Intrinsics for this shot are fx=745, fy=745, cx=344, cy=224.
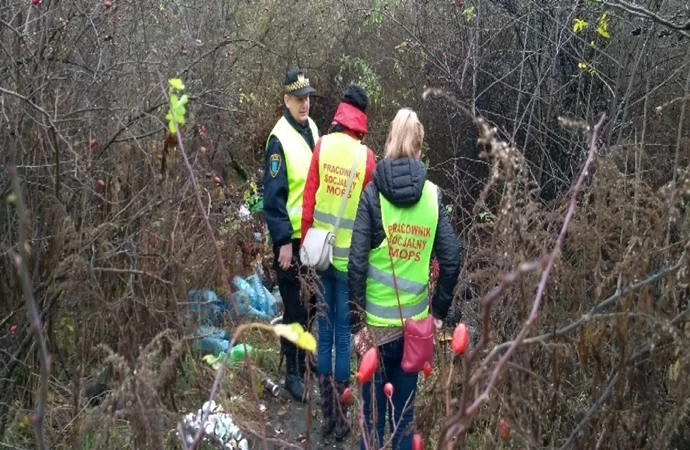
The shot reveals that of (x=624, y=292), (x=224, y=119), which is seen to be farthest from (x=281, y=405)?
(x=224, y=119)

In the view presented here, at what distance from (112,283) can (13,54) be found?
4.51ft

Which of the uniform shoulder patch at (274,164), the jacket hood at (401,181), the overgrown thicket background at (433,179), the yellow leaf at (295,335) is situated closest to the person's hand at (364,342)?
the overgrown thicket background at (433,179)

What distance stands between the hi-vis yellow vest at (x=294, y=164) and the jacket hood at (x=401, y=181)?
0.98m

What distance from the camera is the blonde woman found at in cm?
318

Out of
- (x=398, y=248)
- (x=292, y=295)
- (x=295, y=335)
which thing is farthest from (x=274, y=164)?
(x=295, y=335)

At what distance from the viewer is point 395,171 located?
3162 mm

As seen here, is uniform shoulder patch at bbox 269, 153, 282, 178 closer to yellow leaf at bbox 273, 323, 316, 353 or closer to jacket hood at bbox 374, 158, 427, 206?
jacket hood at bbox 374, 158, 427, 206

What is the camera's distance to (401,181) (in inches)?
124

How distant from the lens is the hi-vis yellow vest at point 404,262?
10.5ft

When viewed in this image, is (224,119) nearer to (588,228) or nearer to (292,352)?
(292,352)

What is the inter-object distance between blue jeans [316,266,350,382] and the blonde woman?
0.56m

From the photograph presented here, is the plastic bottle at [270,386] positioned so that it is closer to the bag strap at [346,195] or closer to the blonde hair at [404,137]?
the bag strap at [346,195]

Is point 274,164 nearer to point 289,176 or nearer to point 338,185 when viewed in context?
point 289,176

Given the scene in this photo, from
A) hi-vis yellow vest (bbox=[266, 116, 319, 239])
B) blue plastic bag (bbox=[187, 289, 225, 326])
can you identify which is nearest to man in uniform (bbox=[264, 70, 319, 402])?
hi-vis yellow vest (bbox=[266, 116, 319, 239])
